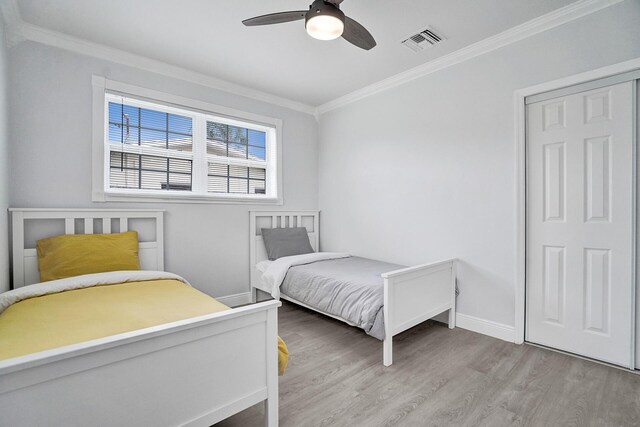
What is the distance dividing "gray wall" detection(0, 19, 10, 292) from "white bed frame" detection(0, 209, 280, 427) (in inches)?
69.4

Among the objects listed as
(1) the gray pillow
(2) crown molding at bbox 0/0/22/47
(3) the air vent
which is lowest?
(1) the gray pillow

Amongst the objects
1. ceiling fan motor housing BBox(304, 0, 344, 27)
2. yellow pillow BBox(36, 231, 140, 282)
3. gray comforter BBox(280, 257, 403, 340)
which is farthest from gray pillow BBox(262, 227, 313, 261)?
ceiling fan motor housing BBox(304, 0, 344, 27)

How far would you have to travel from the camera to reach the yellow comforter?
1.21 meters

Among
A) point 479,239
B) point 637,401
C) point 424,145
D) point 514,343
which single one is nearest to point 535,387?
point 637,401

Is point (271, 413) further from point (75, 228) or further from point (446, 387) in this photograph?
point (75, 228)

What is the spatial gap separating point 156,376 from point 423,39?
287 centimetres

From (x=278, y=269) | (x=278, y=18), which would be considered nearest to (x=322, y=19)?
(x=278, y=18)

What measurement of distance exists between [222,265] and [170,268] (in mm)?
525

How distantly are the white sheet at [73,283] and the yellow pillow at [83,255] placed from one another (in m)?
0.12

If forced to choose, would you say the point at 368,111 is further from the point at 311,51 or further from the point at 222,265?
the point at 222,265

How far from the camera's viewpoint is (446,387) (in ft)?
5.94

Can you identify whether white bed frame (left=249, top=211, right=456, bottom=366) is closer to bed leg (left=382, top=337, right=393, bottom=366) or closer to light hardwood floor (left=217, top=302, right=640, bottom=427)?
bed leg (left=382, top=337, right=393, bottom=366)

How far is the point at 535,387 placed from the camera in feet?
5.91

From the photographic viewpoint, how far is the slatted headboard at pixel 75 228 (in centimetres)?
222
